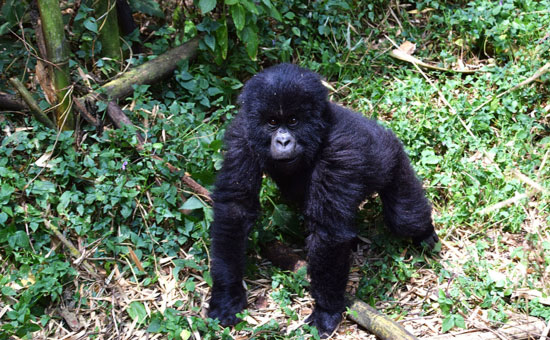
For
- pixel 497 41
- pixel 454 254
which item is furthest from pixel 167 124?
pixel 497 41

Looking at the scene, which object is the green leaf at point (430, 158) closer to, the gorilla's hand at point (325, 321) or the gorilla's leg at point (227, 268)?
the gorilla's hand at point (325, 321)

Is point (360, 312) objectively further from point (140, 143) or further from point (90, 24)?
point (90, 24)

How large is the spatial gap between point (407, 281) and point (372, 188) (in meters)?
0.88

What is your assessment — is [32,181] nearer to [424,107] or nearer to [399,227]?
[399,227]

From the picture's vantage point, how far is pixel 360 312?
14.7ft

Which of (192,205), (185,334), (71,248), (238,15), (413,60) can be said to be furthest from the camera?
(413,60)

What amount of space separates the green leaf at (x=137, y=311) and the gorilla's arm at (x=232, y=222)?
493mm

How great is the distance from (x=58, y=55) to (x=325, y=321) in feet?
10.4

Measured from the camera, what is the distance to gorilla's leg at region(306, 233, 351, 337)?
441 centimetres

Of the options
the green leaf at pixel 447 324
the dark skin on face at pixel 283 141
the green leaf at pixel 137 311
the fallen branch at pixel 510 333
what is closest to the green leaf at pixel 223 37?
the dark skin on face at pixel 283 141

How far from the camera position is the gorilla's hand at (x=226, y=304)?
4.54 metres

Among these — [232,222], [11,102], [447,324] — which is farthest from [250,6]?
[447,324]

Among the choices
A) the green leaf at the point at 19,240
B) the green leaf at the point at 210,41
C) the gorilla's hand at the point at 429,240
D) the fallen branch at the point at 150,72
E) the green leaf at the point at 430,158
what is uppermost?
the green leaf at the point at 210,41

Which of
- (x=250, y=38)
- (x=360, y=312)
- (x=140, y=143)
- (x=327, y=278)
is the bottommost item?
(x=360, y=312)
